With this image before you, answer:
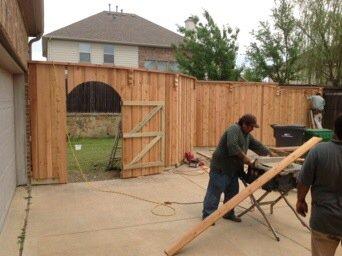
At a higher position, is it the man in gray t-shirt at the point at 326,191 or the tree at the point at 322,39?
the tree at the point at 322,39

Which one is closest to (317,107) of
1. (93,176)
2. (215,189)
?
(93,176)

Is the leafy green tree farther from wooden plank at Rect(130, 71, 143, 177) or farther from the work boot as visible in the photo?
the work boot

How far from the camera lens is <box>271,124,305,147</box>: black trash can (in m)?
11.5

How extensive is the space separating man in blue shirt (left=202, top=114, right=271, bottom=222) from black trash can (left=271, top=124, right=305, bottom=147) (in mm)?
5910

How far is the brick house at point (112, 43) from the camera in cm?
2317

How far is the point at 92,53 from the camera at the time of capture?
23.8 m

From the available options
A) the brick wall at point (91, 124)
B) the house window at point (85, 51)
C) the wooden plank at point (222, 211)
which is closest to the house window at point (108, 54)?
the house window at point (85, 51)

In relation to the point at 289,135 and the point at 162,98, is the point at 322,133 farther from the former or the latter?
the point at 162,98

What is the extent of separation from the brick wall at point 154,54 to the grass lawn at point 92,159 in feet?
32.3

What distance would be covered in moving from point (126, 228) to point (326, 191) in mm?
3326

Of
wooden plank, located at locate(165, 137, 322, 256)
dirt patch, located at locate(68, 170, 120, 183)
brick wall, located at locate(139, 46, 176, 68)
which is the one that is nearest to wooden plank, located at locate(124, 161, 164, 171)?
dirt patch, located at locate(68, 170, 120, 183)

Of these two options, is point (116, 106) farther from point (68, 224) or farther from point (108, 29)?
point (68, 224)

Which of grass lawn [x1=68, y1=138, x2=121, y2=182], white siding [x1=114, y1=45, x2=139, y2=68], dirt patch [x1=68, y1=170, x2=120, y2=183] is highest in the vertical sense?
white siding [x1=114, y1=45, x2=139, y2=68]

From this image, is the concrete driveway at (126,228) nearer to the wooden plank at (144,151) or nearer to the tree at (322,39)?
the wooden plank at (144,151)
